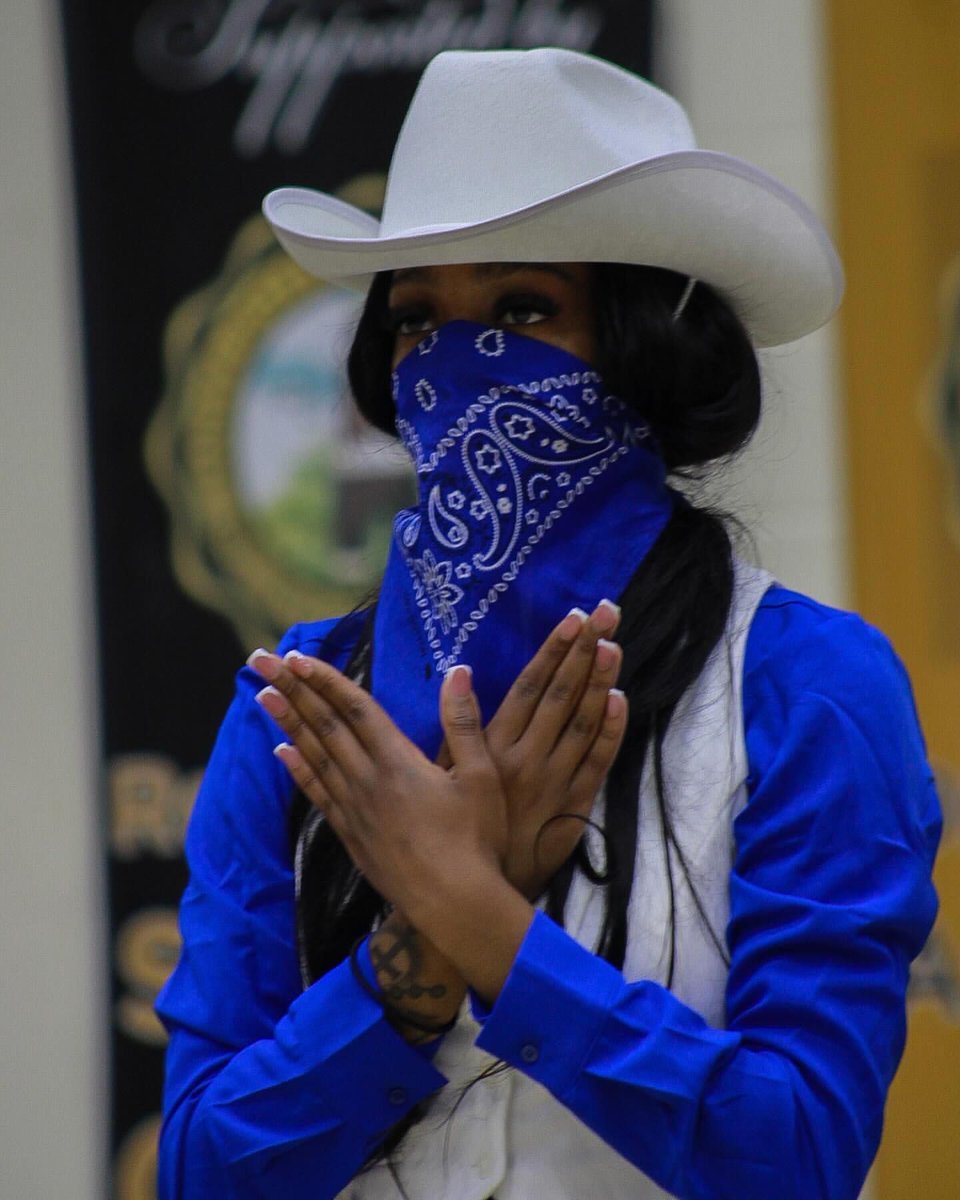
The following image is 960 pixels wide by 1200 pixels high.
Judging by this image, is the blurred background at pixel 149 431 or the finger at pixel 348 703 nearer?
the finger at pixel 348 703

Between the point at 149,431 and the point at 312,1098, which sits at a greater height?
the point at 312,1098

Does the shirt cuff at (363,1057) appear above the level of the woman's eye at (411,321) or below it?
below

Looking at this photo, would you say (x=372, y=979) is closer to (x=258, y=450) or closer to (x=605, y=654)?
(x=605, y=654)

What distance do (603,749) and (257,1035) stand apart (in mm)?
473

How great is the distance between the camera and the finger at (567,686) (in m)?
1.45

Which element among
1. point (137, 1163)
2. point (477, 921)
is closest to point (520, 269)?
point (477, 921)

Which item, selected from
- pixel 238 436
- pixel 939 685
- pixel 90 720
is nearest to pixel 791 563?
pixel 939 685

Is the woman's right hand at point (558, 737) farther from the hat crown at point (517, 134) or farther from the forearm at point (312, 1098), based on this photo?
the hat crown at point (517, 134)

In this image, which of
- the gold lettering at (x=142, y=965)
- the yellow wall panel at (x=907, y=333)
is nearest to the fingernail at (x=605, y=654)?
the yellow wall panel at (x=907, y=333)

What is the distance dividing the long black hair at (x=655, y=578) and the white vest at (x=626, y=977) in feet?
→ 0.05

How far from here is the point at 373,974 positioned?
1521 millimetres

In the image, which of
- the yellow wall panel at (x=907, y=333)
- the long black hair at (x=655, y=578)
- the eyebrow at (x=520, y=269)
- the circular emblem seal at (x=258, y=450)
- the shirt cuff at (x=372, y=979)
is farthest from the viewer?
the circular emblem seal at (x=258, y=450)

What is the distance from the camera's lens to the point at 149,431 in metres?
3.86

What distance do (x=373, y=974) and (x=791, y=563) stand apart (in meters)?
2.22
